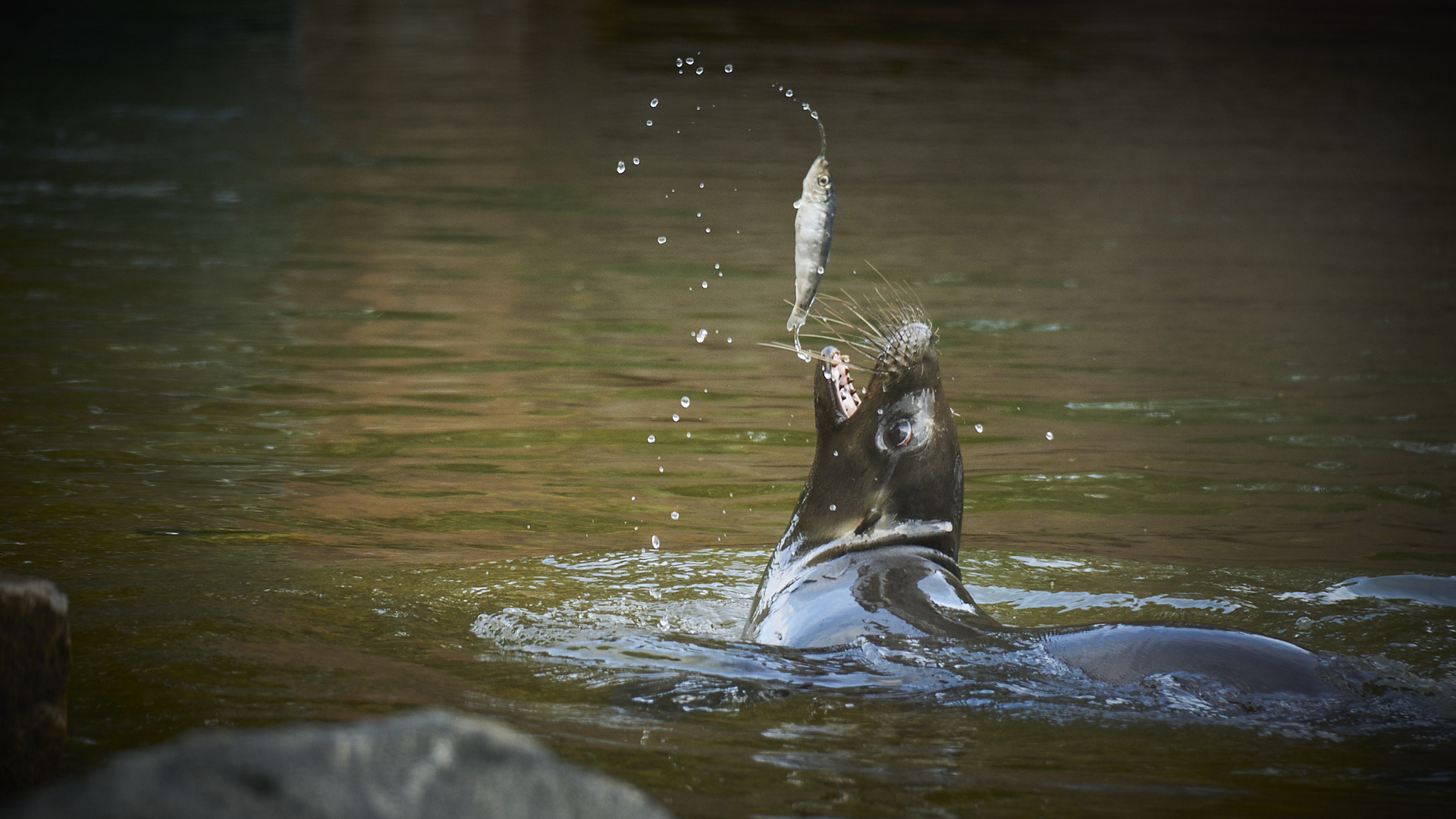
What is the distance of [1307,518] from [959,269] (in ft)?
22.2

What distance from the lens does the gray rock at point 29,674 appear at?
4059 millimetres

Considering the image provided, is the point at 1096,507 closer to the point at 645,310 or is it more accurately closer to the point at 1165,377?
the point at 1165,377

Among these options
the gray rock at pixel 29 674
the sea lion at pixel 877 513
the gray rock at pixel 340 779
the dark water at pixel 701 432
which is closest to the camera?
the gray rock at pixel 340 779

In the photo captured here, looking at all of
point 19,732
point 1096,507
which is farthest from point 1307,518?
point 19,732

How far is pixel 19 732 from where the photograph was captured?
4152mm

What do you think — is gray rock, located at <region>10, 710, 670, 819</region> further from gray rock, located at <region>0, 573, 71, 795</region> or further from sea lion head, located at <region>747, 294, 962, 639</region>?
sea lion head, located at <region>747, 294, 962, 639</region>

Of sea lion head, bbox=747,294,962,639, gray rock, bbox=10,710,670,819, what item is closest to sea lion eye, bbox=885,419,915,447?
→ sea lion head, bbox=747,294,962,639

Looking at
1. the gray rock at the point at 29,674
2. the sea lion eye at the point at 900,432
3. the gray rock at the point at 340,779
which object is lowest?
the gray rock at the point at 29,674

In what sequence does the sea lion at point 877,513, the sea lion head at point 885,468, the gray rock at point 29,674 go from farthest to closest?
1. the sea lion head at point 885,468
2. the sea lion at point 877,513
3. the gray rock at point 29,674

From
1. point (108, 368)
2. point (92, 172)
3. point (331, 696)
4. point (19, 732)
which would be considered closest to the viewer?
point (19, 732)

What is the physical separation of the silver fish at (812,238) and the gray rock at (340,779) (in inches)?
124

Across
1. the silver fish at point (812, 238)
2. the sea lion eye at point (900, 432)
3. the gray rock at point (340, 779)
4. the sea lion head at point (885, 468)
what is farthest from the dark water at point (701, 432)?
the gray rock at point (340, 779)

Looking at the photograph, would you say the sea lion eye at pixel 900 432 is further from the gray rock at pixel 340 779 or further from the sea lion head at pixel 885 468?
the gray rock at pixel 340 779

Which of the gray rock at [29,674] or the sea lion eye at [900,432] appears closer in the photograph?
the gray rock at [29,674]
